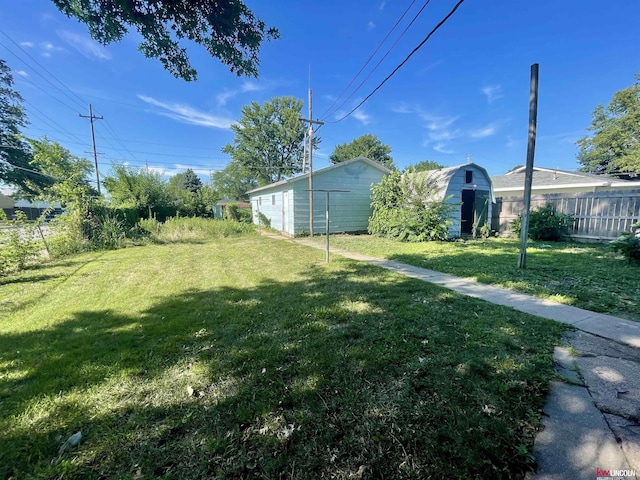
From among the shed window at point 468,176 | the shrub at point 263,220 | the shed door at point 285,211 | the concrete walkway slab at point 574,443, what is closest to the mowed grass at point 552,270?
the concrete walkway slab at point 574,443

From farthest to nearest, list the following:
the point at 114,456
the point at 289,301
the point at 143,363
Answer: the point at 289,301
the point at 143,363
the point at 114,456

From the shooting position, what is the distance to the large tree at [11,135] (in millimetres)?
21297

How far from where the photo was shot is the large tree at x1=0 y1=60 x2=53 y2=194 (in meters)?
21.3

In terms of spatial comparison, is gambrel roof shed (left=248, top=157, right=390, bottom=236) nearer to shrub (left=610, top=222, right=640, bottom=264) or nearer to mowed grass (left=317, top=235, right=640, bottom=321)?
mowed grass (left=317, top=235, right=640, bottom=321)

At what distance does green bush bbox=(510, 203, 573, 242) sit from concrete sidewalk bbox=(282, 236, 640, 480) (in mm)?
7857

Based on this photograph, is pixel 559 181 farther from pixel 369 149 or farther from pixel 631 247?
pixel 369 149

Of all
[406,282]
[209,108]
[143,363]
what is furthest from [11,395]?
[209,108]

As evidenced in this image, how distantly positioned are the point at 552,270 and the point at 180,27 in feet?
25.6

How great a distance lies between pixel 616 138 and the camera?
2566 cm

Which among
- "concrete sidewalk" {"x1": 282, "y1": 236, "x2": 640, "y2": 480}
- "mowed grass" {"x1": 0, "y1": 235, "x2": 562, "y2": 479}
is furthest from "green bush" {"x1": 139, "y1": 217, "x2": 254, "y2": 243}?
"concrete sidewalk" {"x1": 282, "y1": 236, "x2": 640, "y2": 480}

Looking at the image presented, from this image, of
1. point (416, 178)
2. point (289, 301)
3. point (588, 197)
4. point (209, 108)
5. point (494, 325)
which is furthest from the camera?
point (209, 108)

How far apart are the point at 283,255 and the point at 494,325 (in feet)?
18.7

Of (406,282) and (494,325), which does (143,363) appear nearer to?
(494,325)

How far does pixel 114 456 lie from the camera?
Result: 4.78 ft
